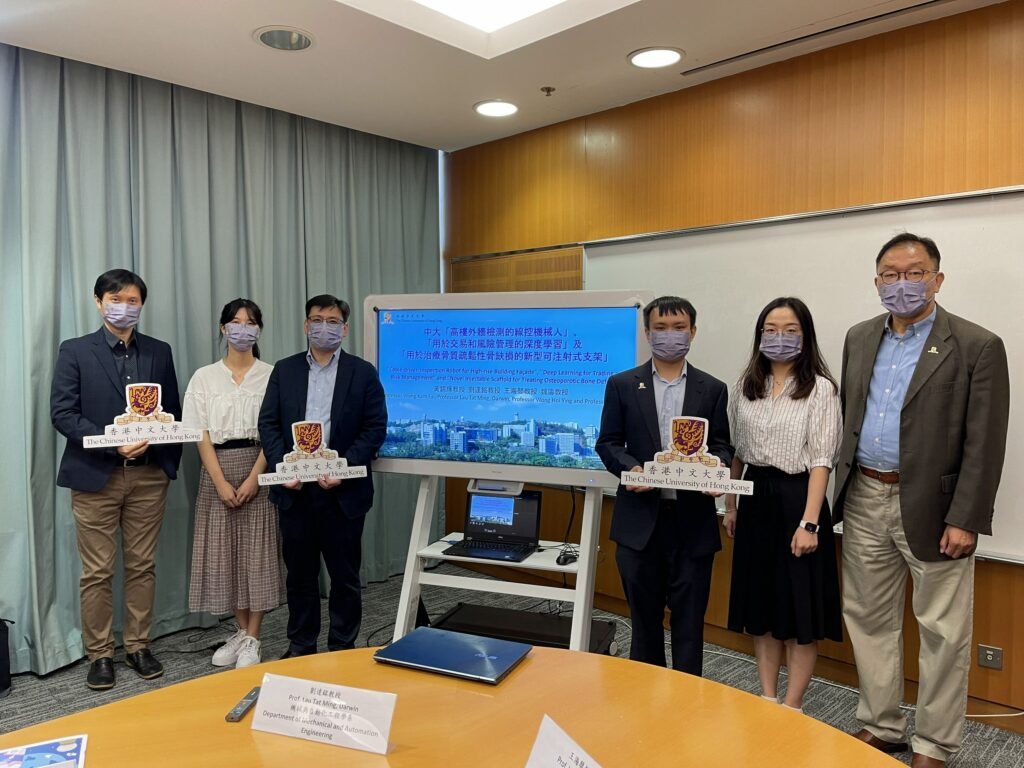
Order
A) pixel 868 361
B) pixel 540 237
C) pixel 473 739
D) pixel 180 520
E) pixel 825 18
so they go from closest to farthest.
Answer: pixel 473 739 → pixel 868 361 → pixel 825 18 → pixel 180 520 → pixel 540 237

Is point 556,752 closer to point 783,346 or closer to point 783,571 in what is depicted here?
point 783,571

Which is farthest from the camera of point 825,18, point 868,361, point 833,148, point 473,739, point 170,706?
point 833,148

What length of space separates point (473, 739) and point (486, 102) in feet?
11.0

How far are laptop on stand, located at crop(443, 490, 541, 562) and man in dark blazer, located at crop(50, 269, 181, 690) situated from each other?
141cm

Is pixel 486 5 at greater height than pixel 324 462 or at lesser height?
greater

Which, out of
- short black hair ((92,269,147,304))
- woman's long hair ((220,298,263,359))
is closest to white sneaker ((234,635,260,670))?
woman's long hair ((220,298,263,359))

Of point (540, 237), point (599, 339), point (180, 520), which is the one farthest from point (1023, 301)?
point (180, 520)

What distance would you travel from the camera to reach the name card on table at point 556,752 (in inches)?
41.0

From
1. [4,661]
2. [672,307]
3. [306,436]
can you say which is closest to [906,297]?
[672,307]

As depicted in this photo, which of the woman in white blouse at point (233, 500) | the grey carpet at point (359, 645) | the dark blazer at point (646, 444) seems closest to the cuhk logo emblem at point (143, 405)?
the woman in white blouse at point (233, 500)

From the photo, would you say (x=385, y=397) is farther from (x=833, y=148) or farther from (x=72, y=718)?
(x=833, y=148)

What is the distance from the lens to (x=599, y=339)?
288 cm

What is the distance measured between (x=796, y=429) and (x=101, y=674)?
3.01m

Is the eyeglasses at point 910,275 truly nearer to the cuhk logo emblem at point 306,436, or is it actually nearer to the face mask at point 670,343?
the face mask at point 670,343
